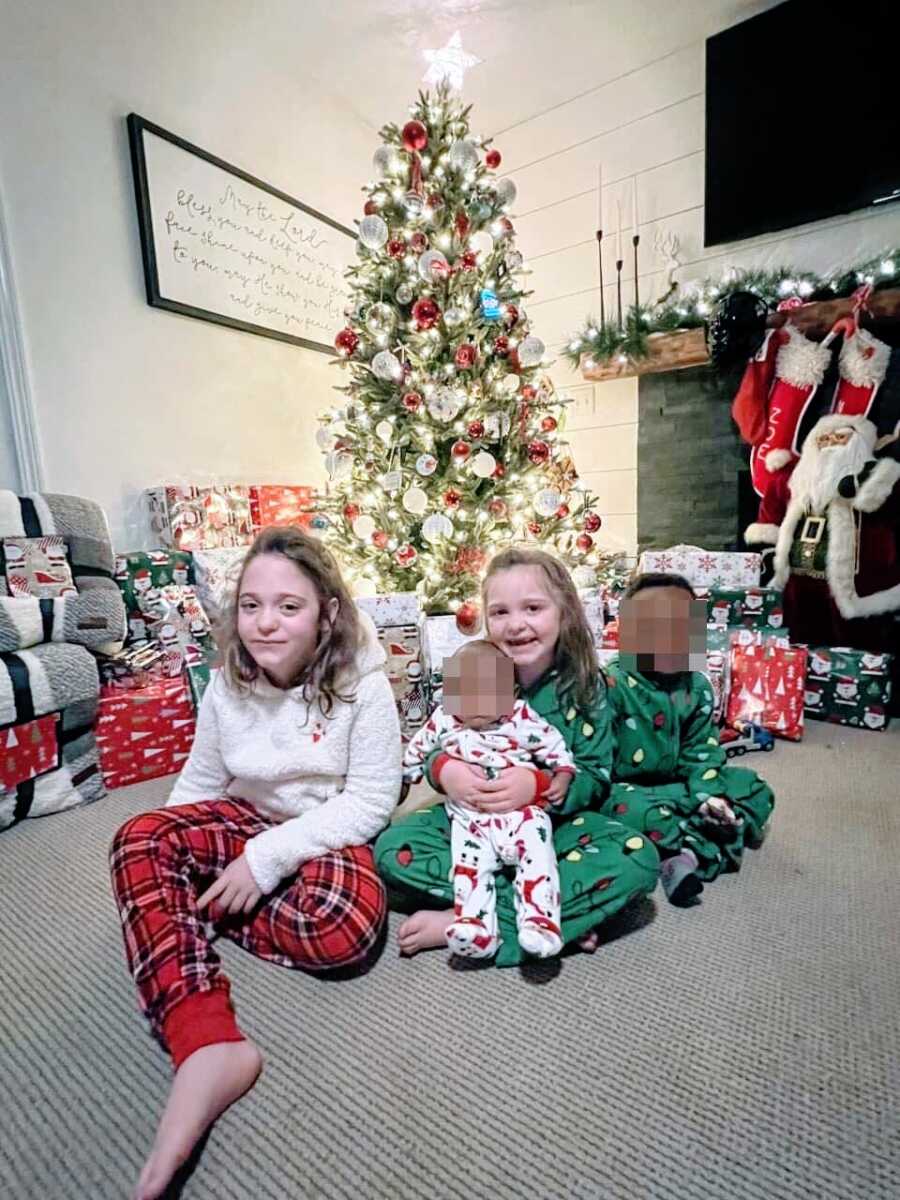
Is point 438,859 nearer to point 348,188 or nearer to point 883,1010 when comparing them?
point 883,1010

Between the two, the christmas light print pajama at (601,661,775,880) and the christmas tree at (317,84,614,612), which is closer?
the christmas light print pajama at (601,661,775,880)

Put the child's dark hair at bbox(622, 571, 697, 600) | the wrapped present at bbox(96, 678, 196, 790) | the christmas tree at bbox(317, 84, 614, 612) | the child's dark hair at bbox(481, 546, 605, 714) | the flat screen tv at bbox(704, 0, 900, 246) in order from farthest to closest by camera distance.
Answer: the flat screen tv at bbox(704, 0, 900, 246), the christmas tree at bbox(317, 84, 614, 612), the wrapped present at bbox(96, 678, 196, 790), the child's dark hair at bbox(622, 571, 697, 600), the child's dark hair at bbox(481, 546, 605, 714)

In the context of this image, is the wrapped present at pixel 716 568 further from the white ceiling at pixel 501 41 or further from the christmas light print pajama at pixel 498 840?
the white ceiling at pixel 501 41

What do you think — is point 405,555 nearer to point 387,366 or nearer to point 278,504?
point 387,366

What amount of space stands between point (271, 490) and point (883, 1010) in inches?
94.1

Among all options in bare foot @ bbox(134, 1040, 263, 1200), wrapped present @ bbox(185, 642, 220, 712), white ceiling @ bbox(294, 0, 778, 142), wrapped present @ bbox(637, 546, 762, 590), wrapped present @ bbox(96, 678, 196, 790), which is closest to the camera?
bare foot @ bbox(134, 1040, 263, 1200)

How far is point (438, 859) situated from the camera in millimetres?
1016

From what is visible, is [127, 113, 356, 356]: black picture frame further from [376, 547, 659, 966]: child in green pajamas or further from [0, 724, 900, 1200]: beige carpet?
[0, 724, 900, 1200]: beige carpet

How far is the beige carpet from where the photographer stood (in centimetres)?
64

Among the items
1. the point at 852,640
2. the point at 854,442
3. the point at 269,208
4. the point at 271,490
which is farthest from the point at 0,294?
the point at 852,640

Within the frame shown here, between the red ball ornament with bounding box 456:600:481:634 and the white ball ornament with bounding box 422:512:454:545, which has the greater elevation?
the white ball ornament with bounding box 422:512:454:545

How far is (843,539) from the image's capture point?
2068 millimetres

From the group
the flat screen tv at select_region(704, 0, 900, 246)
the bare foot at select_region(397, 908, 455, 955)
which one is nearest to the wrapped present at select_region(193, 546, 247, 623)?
the bare foot at select_region(397, 908, 455, 955)

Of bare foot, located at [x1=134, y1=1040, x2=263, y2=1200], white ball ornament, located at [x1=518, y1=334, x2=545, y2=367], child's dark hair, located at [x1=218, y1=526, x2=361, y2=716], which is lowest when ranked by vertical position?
bare foot, located at [x1=134, y1=1040, x2=263, y2=1200]
